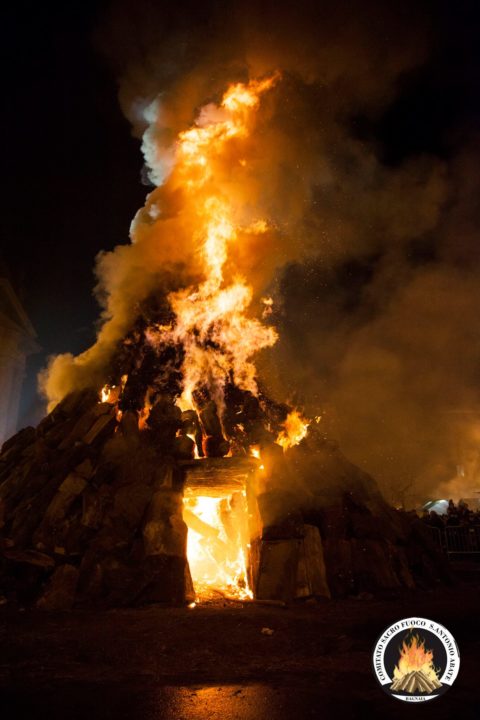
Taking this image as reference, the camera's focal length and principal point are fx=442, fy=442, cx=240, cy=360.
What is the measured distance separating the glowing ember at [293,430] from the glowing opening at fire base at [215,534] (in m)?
2.95

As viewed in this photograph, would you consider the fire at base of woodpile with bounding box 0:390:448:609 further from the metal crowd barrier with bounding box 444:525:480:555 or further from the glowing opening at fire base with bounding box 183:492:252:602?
the metal crowd barrier with bounding box 444:525:480:555

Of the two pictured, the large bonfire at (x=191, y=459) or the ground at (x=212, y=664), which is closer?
the ground at (x=212, y=664)

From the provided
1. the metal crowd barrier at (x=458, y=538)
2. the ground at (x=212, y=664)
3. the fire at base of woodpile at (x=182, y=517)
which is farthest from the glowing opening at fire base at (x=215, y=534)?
the metal crowd barrier at (x=458, y=538)

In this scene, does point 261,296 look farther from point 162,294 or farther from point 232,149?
point 232,149

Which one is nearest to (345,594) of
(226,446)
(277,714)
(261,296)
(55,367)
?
(226,446)

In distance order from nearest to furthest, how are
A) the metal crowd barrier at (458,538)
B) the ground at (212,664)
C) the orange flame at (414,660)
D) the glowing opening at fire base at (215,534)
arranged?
the ground at (212,664), the orange flame at (414,660), the glowing opening at fire base at (215,534), the metal crowd barrier at (458,538)

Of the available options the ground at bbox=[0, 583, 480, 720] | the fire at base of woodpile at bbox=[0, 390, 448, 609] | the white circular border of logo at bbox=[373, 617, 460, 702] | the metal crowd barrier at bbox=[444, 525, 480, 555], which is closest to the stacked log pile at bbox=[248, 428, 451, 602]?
the fire at base of woodpile at bbox=[0, 390, 448, 609]

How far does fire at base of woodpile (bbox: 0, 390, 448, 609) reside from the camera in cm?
1180

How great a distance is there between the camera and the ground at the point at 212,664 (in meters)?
4.78

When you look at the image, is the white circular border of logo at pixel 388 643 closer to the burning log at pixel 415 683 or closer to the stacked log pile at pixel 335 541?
the burning log at pixel 415 683

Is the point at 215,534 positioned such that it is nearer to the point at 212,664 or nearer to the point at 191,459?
the point at 191,459

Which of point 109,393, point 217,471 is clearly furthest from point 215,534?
point 109,393

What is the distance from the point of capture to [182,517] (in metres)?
13.9

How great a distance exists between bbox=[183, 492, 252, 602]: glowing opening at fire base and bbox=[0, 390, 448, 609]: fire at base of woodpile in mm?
43
